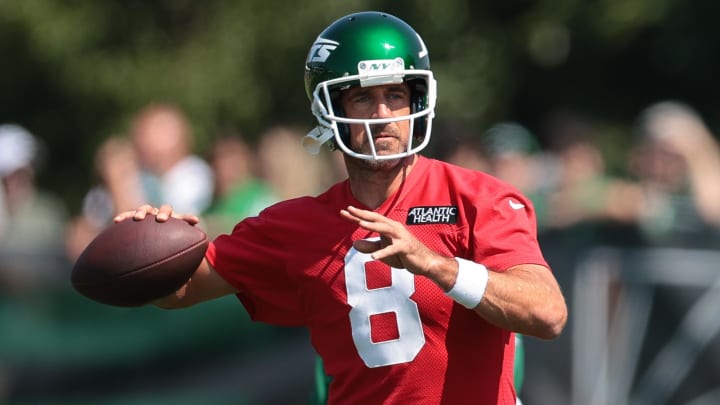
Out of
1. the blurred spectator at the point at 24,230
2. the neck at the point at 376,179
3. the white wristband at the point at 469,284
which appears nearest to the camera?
the white wristband at the point at 469,284

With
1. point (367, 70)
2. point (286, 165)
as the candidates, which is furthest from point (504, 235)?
point (286, 165)

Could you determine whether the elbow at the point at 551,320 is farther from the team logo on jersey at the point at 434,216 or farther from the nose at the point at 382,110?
the nose at the point at 382,110

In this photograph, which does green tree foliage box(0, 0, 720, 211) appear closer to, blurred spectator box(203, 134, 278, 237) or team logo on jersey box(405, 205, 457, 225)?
blurred spectator box(203, 134, 278, 237)

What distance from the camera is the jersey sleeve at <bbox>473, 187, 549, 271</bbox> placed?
4234 mm

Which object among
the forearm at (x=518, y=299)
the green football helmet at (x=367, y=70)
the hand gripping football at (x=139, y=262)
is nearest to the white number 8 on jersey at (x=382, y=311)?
the forearm at (x=518, y=299)

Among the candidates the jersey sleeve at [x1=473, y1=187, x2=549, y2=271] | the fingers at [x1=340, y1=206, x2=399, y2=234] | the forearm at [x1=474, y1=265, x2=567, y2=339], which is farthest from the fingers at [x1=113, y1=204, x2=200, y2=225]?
the forearm at [x1=474, y1=265, x2=567, y2=339]

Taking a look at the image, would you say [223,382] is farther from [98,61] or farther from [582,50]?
[582,50]

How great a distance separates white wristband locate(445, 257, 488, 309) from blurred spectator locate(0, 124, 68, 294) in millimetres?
4336

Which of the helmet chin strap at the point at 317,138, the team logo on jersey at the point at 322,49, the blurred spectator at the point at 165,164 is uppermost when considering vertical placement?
the team logo on jersey at the point at 322,49

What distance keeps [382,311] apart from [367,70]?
0.78 metres

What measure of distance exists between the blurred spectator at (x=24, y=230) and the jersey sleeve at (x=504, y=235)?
415 cm

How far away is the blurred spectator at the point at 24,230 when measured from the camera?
794cm

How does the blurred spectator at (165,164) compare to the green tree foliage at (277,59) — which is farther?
the green tree foliage at (277,59)

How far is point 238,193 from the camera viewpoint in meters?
8.13
